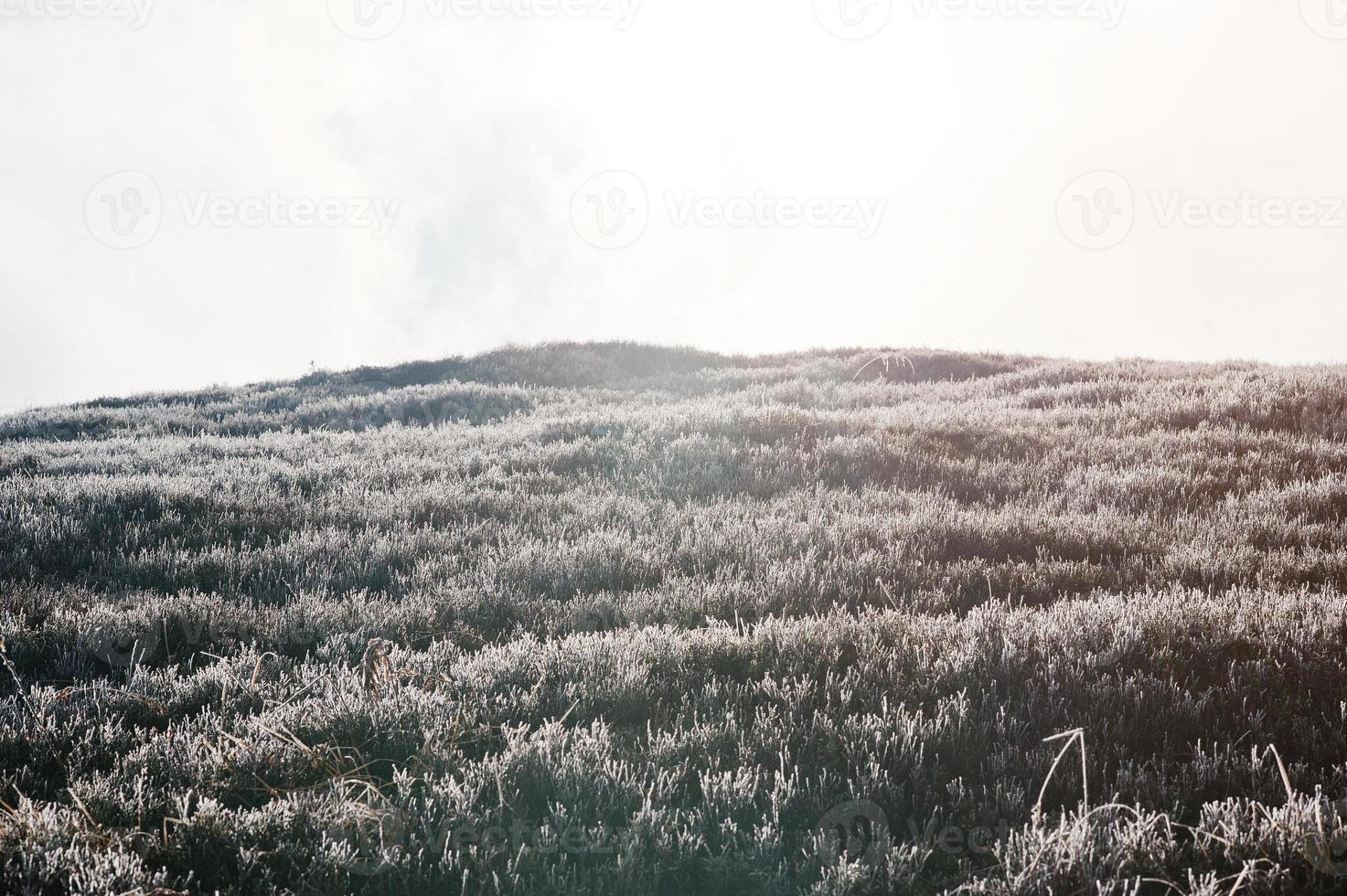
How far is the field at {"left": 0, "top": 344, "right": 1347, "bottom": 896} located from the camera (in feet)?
7.92

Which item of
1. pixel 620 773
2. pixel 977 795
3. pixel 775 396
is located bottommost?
pixel 977 795

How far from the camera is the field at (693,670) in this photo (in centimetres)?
241

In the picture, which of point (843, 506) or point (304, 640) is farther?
point (843, 506)

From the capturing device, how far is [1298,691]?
3.38 meters

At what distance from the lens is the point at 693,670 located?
380 centimetres

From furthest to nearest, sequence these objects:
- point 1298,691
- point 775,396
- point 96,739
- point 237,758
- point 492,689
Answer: point 775,396 < point 492,689 < point 1298,691 < point 96,739 < point 237,758

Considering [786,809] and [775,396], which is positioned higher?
[775,396]

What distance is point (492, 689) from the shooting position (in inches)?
144

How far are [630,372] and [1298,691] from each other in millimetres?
17475

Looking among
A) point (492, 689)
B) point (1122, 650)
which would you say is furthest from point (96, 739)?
point (1122, 650)

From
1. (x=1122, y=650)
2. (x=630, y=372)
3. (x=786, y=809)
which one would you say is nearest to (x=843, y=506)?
(x=1122, y=650)

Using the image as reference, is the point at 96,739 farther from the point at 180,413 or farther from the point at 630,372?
the point at 630,372

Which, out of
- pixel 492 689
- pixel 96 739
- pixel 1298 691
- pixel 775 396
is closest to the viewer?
pixel 96 739

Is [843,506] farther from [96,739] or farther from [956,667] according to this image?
[96,739]
